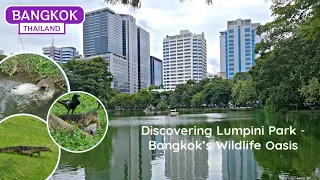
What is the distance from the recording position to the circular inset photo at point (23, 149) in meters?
4.12

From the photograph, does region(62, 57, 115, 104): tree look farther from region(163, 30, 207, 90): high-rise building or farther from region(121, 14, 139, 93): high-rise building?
region(163, 30, 207, 90): high-rise building

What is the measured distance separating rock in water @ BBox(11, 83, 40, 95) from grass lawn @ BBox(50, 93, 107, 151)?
0.34 m

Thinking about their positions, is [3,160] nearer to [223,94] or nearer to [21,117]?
[21,117]

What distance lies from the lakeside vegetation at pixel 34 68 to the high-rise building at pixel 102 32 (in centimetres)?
309

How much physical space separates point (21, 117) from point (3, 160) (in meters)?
0.54

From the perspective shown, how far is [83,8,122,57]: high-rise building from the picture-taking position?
7332mm

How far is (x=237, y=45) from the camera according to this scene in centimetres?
2631

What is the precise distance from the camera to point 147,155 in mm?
6699

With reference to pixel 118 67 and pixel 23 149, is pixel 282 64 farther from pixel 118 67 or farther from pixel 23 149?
pixel 23 149

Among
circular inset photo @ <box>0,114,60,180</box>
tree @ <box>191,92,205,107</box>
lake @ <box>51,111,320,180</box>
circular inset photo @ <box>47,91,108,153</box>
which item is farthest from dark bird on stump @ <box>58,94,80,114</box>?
tree @ <box>191,92,205,107</box>

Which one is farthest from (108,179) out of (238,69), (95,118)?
(238,69)

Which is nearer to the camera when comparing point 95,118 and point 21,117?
point 21,117

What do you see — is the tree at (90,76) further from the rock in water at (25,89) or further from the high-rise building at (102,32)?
the rock in water at (25,89)

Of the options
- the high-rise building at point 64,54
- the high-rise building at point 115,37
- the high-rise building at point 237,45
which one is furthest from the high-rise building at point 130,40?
the high-rise building at point 237,45
